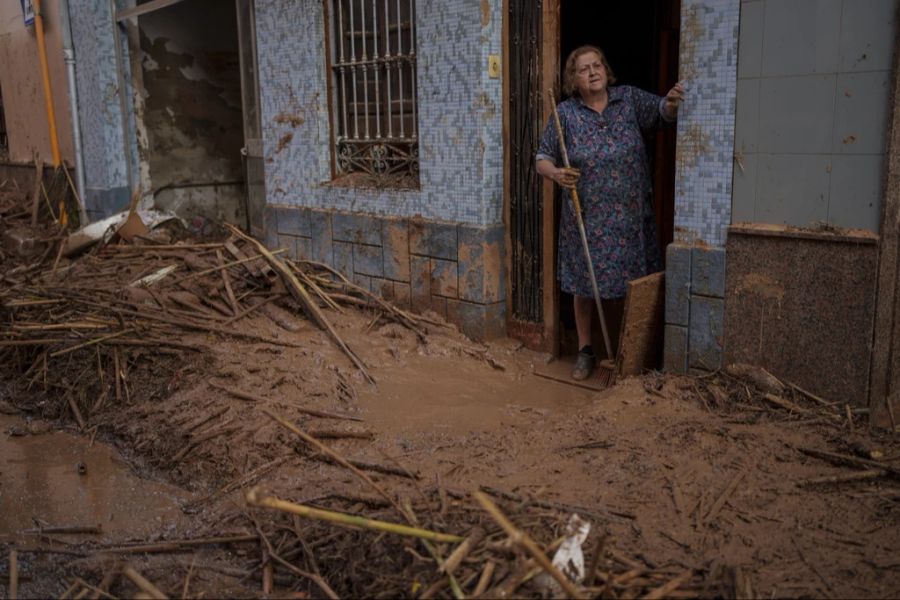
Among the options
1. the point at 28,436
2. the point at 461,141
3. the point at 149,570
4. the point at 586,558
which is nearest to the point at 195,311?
Answer: the point at 28,436

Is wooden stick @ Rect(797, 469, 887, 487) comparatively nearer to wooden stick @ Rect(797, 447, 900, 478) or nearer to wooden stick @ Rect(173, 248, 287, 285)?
wooden stick @ Rect(797, 447, 900, 478)

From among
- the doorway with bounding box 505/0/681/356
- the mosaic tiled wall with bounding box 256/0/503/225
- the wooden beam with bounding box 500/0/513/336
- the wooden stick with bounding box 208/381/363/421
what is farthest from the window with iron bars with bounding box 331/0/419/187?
the wooden stick with bounding box 208/381/363/421

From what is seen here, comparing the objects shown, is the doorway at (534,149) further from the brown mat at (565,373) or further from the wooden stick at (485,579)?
the wooden stick at (485,579)

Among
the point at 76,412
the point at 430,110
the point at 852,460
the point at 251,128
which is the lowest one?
the point at 76,412

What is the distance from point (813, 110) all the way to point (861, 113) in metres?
0.26

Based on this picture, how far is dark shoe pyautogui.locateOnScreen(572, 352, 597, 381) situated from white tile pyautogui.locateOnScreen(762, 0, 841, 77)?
238cm

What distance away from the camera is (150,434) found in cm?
574

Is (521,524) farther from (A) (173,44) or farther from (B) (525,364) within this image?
(A) (173,44)

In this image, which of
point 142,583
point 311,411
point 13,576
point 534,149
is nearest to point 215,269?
point 311,411

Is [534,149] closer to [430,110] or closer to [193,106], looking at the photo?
[430,110]

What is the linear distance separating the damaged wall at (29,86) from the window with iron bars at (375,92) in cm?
543

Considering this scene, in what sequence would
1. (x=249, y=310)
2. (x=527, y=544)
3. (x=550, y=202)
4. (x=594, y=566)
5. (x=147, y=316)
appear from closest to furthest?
1. (x=527, y=544)
2. (x=594, y=566)
3. (x=550, y=202)
4. (x=147, y=316)
5. (x=249, y=310)

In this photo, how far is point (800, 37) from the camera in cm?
477

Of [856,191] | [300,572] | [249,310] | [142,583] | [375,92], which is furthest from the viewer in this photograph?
[375,92]
